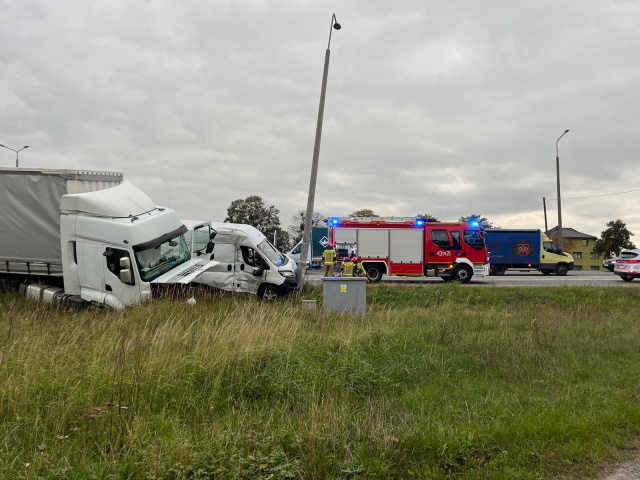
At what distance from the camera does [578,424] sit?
4219 millimetres

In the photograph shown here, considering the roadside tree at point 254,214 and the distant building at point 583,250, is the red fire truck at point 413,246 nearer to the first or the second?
the roadside tree at point 254,214

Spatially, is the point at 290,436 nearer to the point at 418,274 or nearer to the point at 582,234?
the point at 418,274

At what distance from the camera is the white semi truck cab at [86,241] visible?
10430 millimetres

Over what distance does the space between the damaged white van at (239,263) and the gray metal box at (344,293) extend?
2.91 m

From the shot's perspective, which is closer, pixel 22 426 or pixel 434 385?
pixel 22 426

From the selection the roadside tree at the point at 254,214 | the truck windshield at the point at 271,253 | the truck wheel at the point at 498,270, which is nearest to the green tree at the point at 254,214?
the roadside tree at the point at 254,214

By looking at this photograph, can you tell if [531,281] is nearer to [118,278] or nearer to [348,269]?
[348,269]

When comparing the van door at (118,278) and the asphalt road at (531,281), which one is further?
the asphalt road at (531,281)

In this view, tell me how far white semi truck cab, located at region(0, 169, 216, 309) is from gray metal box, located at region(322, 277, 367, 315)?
10.9 feet

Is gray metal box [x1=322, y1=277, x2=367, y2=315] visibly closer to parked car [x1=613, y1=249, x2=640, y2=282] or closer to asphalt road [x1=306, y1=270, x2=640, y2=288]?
asphalt road [x1=306, y1=270, x2=640, y2=288]

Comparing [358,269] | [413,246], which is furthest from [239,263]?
[413,246]

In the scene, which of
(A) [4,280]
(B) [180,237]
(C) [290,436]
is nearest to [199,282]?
(B) [180,237]

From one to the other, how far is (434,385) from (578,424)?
1.55 m

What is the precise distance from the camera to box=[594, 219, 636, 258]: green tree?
69.0 metres
